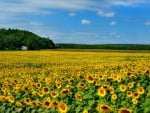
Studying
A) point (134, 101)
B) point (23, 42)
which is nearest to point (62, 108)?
point (134, 101)

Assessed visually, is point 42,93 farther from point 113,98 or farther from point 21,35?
point 21,35

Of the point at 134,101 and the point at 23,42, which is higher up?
the point at 134,101

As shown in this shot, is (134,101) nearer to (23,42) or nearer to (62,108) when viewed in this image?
(62,108)

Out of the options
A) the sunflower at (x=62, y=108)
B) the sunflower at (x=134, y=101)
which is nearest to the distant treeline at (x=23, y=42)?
the sunflower at (x=134, y=101)

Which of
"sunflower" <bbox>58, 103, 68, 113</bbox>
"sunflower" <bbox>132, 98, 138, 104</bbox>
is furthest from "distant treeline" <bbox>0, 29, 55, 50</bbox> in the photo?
"sunflower" <bbox>58, 103, 68, 113</bbox>

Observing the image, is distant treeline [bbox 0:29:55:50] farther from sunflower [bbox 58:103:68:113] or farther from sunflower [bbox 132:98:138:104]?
sunflower [bbox 58:103:68:113]

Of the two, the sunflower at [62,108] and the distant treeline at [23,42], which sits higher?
the sunflower at [62,108]

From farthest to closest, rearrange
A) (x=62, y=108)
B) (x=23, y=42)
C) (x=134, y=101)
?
(x=23, y=42), (x=134, y=101), (x=62, y=108)

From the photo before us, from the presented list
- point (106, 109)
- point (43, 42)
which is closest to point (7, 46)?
point (43, 42)

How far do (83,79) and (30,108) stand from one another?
11.4 feet

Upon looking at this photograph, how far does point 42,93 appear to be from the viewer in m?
8.27

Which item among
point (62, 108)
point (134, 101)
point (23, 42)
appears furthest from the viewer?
point (23, 42)

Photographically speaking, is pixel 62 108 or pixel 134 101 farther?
pixel 134 101

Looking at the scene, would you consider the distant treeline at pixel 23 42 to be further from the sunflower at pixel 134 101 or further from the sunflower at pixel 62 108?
the sunflower at pixel 62 108
